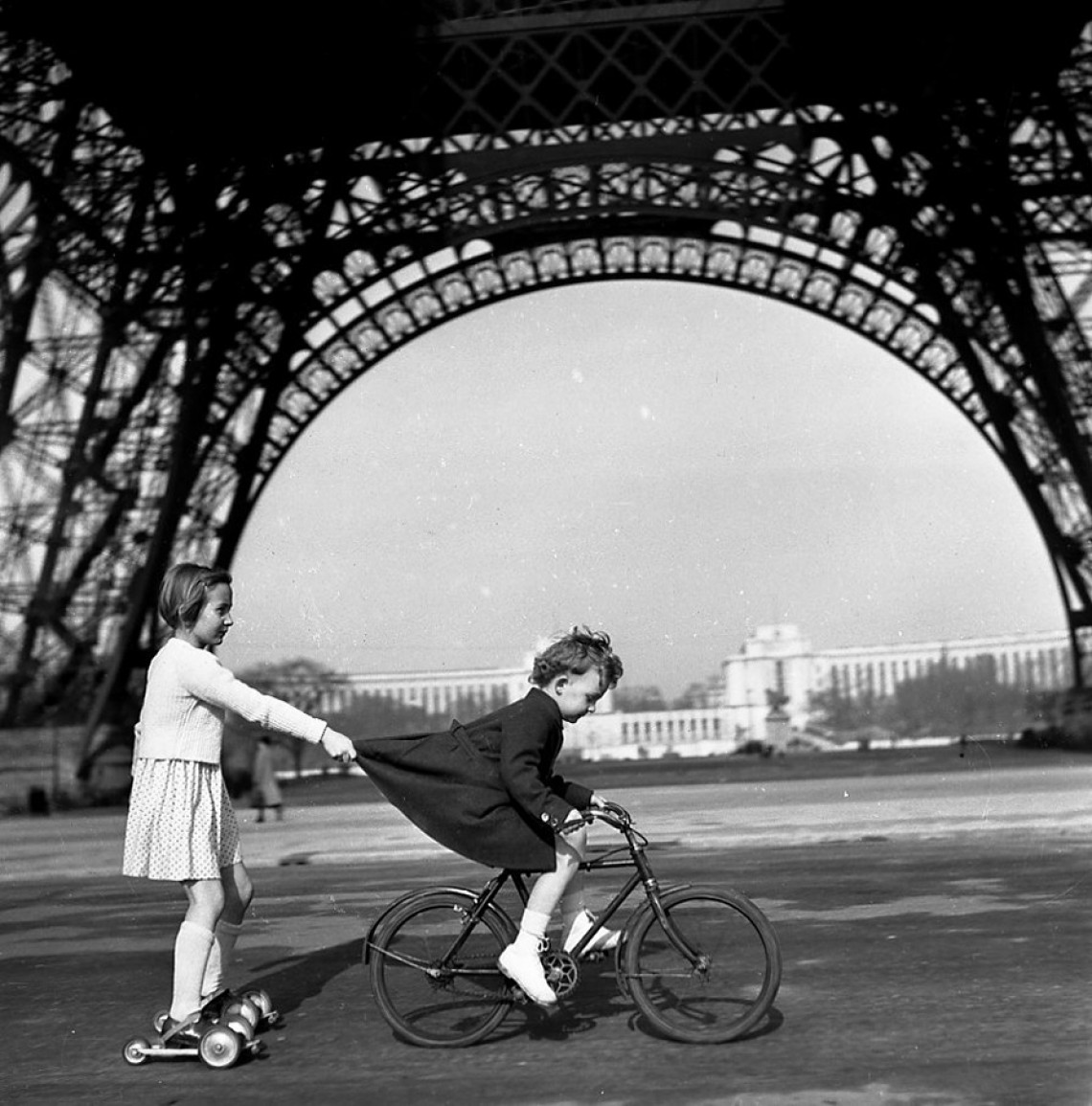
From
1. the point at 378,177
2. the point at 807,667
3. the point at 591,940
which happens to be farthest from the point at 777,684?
the point at 591,940

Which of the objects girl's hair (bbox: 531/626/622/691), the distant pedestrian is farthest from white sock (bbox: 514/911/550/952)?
the distant pedestrian

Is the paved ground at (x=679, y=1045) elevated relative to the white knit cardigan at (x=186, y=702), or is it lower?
lower

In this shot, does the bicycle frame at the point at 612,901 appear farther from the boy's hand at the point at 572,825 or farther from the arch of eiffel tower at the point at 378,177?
the arch of eiffel tower at the point at 378,177

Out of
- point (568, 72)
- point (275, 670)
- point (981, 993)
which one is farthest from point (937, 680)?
point (981, 993)

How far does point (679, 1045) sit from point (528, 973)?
48 centimetres

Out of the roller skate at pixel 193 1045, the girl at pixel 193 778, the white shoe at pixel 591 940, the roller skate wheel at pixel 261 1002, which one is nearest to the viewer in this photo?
the roller skate at pixel 193 1045

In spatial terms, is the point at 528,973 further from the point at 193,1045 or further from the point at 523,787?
the point at 193,1045

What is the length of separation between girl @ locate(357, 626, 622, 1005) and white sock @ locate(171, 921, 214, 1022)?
0.67 m

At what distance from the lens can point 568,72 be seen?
19.4m

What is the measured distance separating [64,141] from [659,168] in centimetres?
911

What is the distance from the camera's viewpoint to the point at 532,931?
4.41 meters

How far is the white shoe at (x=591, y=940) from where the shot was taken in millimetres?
4641

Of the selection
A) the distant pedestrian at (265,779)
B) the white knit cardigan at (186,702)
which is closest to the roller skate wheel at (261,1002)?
the white knit cardigan at (186,702)

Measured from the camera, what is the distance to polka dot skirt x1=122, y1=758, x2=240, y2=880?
14.9 ft
